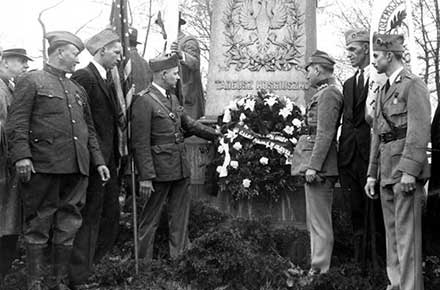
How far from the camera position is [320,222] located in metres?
7.75

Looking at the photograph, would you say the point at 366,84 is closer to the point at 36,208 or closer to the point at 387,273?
the point at 387,273

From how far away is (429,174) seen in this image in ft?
21.1

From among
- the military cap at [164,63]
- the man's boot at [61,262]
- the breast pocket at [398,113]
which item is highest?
the military cap at [164,63]

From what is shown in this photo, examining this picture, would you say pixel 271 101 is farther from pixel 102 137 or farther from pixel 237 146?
pixel 102 137

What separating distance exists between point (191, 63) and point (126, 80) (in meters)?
4.36

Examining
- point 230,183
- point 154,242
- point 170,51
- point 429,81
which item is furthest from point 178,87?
point 429,81

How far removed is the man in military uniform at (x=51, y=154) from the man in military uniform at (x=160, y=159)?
0.94 m

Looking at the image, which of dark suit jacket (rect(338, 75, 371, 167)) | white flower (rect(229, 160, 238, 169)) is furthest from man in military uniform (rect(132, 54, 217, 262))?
dark suit jacket (rect(338, 75, 371, 167))

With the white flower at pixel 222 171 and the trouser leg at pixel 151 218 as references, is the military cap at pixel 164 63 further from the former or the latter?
the white flower at pixel 222 171

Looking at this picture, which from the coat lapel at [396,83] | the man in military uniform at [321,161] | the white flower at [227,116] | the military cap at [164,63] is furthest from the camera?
the white flower at [227,116]

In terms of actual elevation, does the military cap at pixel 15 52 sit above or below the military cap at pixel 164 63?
above

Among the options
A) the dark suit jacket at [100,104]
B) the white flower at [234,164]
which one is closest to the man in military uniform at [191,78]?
the white flower at [234,164]

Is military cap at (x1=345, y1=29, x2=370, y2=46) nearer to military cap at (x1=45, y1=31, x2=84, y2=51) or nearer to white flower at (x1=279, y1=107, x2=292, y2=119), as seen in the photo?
white flower at (x1=279, y1=107, x2=292, y2=119)

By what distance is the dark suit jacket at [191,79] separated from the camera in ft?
40.5
